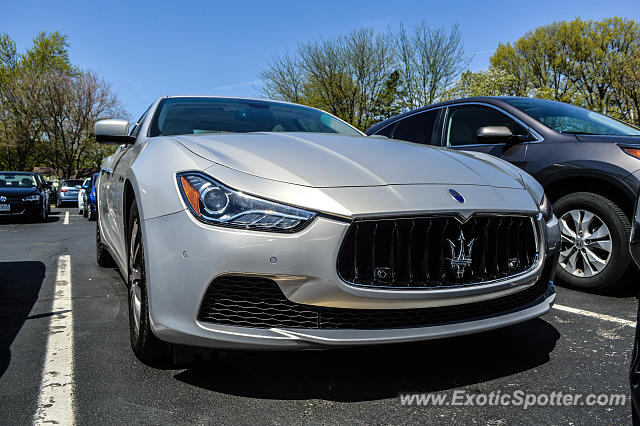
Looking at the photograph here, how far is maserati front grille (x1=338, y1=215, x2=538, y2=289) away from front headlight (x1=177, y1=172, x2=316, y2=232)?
8.9 inches

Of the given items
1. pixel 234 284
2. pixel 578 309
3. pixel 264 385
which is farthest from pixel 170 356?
pixel 578 309

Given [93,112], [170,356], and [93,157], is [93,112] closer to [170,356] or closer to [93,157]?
[93,157]

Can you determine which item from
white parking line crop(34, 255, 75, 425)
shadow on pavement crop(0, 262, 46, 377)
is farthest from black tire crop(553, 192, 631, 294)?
shadow on pavement crop(0, 262, 46, 377)

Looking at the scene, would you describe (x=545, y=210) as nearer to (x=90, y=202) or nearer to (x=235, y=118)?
(x=235, y=118)

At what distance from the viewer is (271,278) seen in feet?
6.36

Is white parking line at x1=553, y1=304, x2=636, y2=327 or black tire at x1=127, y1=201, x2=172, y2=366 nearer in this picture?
black tire at x1=127, y1=201, x2=172, y2=366

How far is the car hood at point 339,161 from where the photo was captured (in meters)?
2.14

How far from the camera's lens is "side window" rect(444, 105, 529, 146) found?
4789 millimetres

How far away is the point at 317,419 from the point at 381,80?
27035 millimetres

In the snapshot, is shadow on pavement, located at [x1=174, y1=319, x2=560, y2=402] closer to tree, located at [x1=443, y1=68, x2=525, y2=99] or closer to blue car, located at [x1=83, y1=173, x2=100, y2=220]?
blue car, located at [x1=83, y1=173, x2=100, y2=220]

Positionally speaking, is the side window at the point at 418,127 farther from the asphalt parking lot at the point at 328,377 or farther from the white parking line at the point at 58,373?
the white parking line at the point at 58,373

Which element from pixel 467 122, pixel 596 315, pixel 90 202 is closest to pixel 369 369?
pixel 596 315

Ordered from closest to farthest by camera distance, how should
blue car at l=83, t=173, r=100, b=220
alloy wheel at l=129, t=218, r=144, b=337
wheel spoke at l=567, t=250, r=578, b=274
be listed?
alloy wheel at l=129, t=218, r=144, b=337
wheel spoke at l=567, t=250, r=578, b=274
blue car at l=83, t=173, r=100, b=220

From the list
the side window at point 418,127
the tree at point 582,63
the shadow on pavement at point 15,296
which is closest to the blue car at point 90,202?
the shadow on pavement at point 15,296
